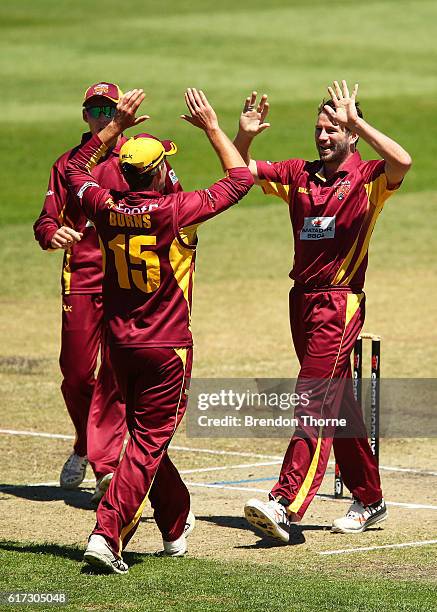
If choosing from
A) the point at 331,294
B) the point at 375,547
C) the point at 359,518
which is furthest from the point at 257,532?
the point at 331,294

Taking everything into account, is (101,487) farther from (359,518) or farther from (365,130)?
(365,130)

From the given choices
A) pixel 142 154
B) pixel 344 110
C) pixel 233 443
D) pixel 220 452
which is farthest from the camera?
pixel 233 443

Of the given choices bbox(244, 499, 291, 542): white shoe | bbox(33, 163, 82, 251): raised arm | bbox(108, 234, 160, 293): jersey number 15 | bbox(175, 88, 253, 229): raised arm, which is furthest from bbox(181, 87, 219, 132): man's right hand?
bbox(244, 499, 291, 542): white shoe

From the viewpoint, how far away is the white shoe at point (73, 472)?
10727mm

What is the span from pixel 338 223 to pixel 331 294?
0.46m

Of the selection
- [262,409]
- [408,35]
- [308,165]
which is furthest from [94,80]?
[308,165]

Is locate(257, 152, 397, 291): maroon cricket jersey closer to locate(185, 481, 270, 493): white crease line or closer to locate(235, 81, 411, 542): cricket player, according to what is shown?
locate(235, 81, 411, 542): cricket player

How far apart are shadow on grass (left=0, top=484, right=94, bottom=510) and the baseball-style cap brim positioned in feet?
10.2

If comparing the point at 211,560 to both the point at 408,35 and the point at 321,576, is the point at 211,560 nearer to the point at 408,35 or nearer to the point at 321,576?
the point at 321,576

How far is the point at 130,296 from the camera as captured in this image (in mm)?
8188

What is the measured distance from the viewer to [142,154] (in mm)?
7980

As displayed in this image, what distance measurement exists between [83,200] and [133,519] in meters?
1.86

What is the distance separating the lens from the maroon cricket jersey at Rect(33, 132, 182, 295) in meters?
10.2

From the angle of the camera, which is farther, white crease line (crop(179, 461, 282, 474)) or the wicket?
white crease line (crop(179, 461, 282, 474))
